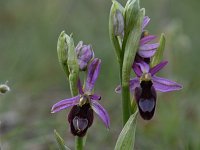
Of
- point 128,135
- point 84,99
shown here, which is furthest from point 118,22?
point 128,135

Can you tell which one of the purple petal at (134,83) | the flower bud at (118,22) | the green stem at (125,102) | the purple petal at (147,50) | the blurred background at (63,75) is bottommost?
the blurred background at (63,75)

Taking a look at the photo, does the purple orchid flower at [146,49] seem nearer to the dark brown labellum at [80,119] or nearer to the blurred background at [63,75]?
the dark brown labellum at [80,119]

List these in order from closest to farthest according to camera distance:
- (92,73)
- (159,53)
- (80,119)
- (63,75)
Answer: (80,119) < (92,73) < (159,53) < (63,75)

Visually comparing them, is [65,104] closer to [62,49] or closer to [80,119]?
[80,119]

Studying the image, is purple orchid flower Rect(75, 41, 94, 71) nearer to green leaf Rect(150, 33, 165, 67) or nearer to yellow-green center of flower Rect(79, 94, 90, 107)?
yellow-green center of flower Rect(79, 94, 90, 107)

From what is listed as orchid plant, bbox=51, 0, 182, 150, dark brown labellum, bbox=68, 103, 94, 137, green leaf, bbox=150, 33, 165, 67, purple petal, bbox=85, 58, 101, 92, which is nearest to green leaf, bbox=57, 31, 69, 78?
orchid plant, bbox=51, 0, 182, 150

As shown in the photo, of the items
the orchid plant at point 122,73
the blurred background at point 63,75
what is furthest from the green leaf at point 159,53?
the blurred background at point 63,75
